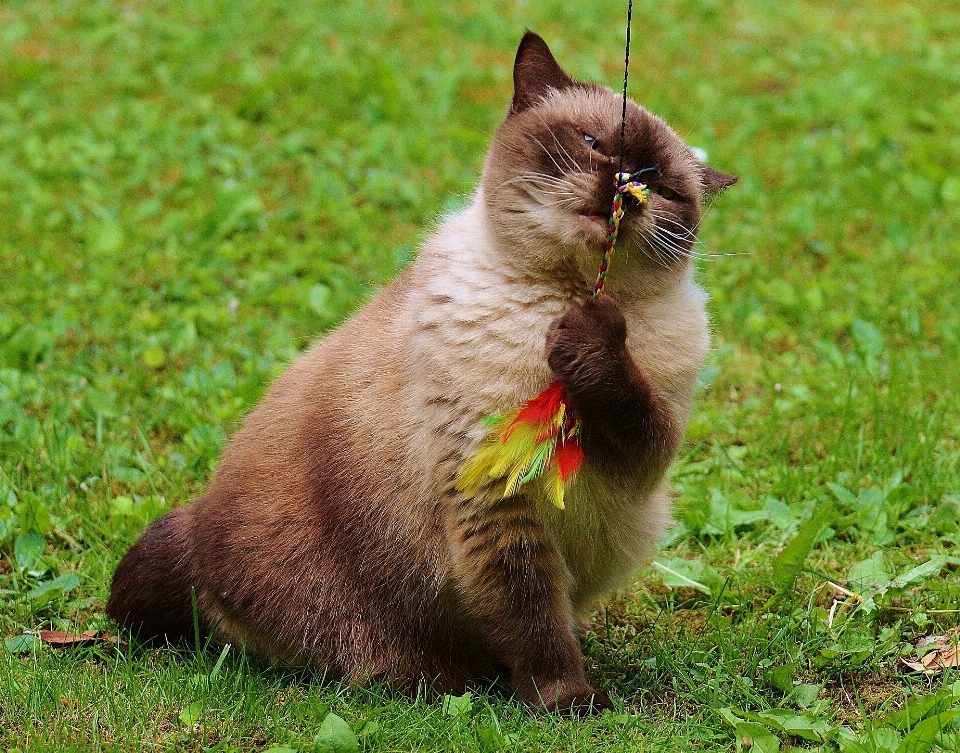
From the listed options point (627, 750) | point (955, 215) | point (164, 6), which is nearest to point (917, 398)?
point (955, 215)

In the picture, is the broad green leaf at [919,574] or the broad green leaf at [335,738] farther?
the broad green leaf at [919,574]

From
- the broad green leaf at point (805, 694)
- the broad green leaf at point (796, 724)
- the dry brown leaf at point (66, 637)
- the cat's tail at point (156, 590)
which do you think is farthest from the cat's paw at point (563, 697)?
the dry brown leaf at point (66, 637)

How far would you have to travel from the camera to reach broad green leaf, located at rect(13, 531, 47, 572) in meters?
3.89

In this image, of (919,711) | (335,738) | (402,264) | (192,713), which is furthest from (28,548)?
(919,711)

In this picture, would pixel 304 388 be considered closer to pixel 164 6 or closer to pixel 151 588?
pixel 151 588

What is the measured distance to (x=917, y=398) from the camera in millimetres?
4676

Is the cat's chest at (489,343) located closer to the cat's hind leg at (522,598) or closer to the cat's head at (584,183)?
the cat's head at (584,183)

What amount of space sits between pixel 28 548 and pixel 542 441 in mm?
2019

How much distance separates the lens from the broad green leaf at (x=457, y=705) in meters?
3.04

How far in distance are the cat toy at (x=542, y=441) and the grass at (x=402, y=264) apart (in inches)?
24.7

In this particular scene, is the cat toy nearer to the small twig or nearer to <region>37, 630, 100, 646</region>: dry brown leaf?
<region>37, 630, 100, 646</region>: dry brown leaf

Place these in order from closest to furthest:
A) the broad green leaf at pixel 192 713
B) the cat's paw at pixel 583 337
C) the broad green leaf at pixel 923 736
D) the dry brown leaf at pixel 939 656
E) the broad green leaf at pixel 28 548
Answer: the broad green leaf at pixel 923 736, the cat's paw at pixel 583 337, the broad green leaf at pixel 192 713, the dry brown leaf at pixel 939 656, the broad green leaf at pixel 28 548

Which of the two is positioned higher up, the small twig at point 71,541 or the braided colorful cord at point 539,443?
the braided colorful cord at point 539,443

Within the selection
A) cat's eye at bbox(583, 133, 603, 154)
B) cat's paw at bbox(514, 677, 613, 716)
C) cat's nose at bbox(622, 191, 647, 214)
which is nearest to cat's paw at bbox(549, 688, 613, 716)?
cat's paw at bbox(514, 677, 613, 716)
